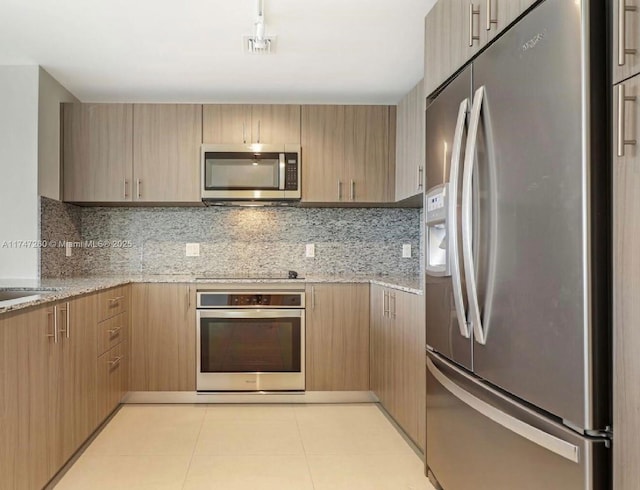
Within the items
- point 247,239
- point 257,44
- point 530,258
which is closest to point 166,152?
point 247,239

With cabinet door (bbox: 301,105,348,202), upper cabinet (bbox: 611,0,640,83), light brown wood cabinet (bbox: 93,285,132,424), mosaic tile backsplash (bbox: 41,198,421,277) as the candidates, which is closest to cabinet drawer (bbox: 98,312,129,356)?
light brown wood cabinet (bbox: 93,285,132,424)

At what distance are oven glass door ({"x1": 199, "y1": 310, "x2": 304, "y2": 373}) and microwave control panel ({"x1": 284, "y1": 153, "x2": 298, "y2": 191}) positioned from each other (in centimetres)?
90

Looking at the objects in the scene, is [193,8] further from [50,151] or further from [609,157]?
[609,157]

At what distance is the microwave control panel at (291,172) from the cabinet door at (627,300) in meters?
2.92

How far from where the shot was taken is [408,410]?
292cm

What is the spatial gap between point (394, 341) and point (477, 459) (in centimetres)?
136

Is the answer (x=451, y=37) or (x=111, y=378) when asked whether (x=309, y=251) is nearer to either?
(x=111, y=378)

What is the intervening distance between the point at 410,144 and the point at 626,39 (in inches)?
98.0


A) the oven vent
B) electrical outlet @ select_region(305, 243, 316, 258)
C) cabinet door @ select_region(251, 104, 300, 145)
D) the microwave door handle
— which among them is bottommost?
electrical outlet @ select_region(305, 243, 316, 258)

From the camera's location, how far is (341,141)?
159 inches

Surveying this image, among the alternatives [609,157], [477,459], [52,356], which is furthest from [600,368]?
[52,356]

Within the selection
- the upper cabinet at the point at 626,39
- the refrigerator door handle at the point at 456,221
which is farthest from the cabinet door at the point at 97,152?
the upper cabinet at the point at 626,39

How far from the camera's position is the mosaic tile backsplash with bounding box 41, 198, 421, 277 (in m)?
4.34

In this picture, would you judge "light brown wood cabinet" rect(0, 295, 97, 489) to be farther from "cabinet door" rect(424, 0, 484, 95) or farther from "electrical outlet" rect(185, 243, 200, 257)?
"cabinet door" rect(424, 0, 484, 95)
